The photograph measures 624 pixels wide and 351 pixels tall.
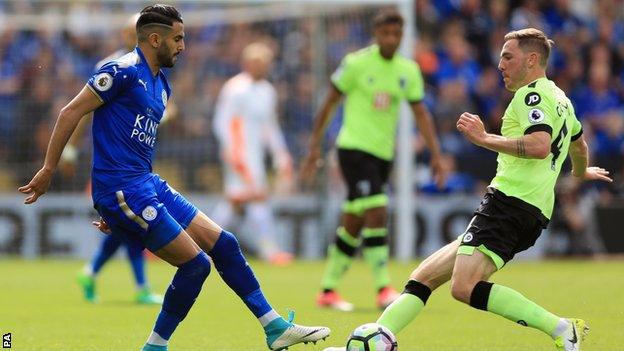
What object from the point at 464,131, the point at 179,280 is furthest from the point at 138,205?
the point at 464,131

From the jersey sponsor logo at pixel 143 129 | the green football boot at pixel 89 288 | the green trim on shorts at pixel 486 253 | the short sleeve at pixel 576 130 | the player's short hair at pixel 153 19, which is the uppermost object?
the player's short hair at pixel 153 19

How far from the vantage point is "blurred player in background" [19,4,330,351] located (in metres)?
6.77

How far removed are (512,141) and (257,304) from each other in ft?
6.12

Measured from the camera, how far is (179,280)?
7012mm

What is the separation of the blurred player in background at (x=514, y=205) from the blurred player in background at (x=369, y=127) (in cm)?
381

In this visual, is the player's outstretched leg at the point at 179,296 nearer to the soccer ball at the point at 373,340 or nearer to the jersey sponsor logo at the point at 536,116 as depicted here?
the soccer ball at the point at 373,340

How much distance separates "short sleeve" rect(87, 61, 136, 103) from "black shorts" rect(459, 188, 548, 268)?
2111mm

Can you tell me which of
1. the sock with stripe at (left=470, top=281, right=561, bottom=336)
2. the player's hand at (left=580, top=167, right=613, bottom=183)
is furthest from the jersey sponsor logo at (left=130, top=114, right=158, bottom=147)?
the player's hand at (left=580, top=167, right=613, bottom=183)

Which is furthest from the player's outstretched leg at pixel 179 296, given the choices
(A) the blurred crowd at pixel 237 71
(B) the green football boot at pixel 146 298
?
(A) the blurred crowd at pixel 237 71

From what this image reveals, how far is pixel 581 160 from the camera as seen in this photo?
7613 mm

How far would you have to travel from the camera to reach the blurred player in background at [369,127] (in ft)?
36.0

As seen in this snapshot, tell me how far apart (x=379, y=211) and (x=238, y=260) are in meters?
3.72

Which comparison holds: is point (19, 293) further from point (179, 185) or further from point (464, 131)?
point (464, 131)

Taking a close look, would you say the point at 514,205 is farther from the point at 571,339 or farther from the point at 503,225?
the point at 571,339
